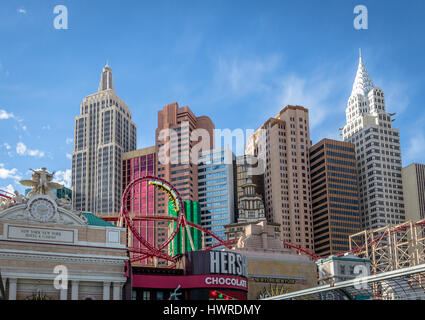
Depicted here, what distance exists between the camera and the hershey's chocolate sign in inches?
3551

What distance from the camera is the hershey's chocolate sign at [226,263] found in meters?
90.2

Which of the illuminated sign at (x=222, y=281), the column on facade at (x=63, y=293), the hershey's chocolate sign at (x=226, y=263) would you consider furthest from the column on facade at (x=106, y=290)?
the hershey's chocolate sign at (x=226, y=263)

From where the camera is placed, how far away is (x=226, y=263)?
91.4 meters

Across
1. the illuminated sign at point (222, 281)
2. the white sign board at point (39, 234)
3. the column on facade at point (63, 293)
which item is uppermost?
the white sign board at point (39, 234)

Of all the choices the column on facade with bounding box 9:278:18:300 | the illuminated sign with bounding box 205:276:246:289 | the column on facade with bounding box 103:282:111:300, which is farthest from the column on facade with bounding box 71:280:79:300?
the illuminated sign with bounding box 205:276:246:289

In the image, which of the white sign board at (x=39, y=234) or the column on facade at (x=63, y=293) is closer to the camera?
the white sign board at (x=39, y=234)

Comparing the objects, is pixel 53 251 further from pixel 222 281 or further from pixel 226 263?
pixel 226 263

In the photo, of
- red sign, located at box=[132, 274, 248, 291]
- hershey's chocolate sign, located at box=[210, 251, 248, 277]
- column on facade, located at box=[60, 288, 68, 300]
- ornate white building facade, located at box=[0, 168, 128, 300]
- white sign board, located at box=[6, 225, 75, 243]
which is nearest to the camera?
ornate white building facade, located at box=[0, 168, 128, 300]

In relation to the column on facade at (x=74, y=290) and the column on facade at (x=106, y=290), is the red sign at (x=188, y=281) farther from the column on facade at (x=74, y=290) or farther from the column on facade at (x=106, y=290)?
the column on facade at (x=74, y=290)

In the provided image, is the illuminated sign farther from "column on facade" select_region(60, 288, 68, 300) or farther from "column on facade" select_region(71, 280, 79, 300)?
"column on facade" select_region(60, 288, 68, 300)
